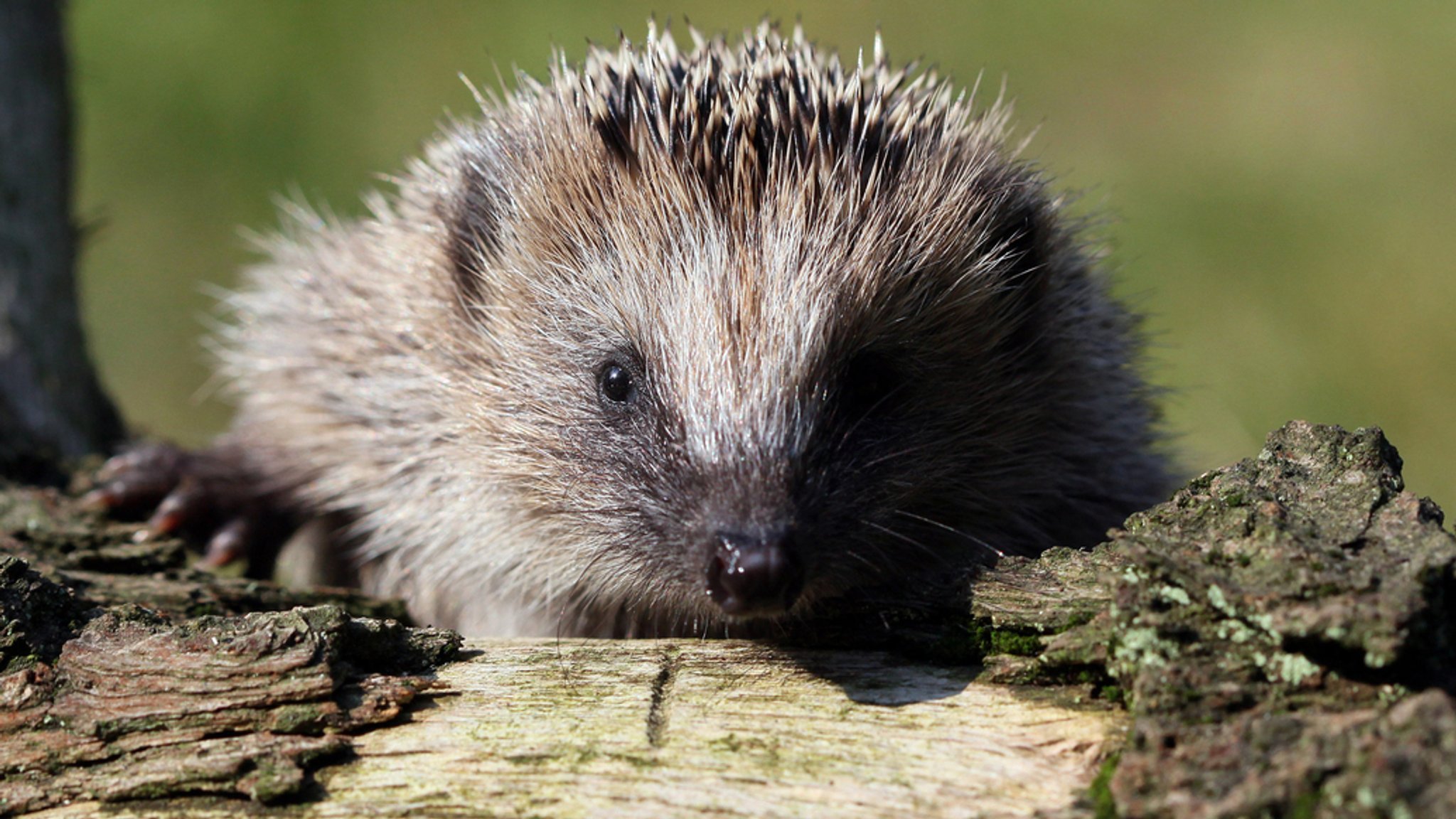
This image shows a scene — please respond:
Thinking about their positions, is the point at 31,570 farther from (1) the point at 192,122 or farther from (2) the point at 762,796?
(1) the point at 192,122

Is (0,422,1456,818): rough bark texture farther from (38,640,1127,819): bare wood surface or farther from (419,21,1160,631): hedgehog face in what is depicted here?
(419,21,1160,631): hedgehog face

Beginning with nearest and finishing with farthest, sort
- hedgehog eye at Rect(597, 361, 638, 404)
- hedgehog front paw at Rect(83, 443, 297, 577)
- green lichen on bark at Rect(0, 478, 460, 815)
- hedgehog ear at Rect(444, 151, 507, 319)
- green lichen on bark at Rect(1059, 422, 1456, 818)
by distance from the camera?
1. green lichen on bark at Rect(1059, 422, 1456, 818)
2. green lichen on bark at Rect(0, 478, 460, 815)
3. hedgehog eye at Rect(597, 361, 638, 404)
4. hedgehog ear at Rect(444, 151, 507, 319)
5. hedgehog front paw at Rect(83, 443, 297, 577)

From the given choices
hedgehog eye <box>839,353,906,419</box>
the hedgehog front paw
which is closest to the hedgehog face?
hedgehog eye <box>839,353,906,419</box>

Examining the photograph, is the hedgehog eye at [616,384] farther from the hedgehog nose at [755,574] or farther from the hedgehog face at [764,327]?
the hedgehog nose at [755,574]

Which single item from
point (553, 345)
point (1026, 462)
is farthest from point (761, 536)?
point (1026, 462)

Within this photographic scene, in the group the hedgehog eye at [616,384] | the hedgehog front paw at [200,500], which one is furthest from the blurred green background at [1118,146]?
the hedgehog eye at [616,384]

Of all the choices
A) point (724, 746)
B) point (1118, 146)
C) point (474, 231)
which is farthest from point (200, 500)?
point (1118, 146)
